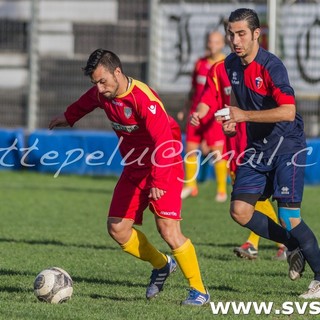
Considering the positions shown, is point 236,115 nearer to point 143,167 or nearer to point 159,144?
point 159,144

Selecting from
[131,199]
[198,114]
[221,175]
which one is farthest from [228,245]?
[221,175]

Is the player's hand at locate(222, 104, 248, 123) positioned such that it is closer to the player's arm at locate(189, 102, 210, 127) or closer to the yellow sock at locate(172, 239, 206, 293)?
the yellow sock at locate(172, 239, 206, 293)

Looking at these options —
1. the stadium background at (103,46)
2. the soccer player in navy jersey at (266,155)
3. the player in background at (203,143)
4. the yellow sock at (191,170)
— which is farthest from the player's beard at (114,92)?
the stadium background at (103,46)

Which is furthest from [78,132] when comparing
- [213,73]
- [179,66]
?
[213,73]

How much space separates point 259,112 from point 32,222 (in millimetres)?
5866

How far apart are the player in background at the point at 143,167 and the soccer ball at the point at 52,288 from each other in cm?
59

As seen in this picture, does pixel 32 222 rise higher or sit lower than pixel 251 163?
lower

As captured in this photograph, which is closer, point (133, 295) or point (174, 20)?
point (133, 295)

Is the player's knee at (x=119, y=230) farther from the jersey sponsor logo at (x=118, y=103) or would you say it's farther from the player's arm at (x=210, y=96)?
the player's arm at (x=210, y=96)

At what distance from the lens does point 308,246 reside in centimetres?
762

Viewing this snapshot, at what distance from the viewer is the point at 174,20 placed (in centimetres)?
1950

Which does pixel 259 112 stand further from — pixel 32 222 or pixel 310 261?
pixel 32 222

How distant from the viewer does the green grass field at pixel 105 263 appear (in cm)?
698

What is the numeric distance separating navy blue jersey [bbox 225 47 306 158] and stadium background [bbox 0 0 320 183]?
988 centimetres
